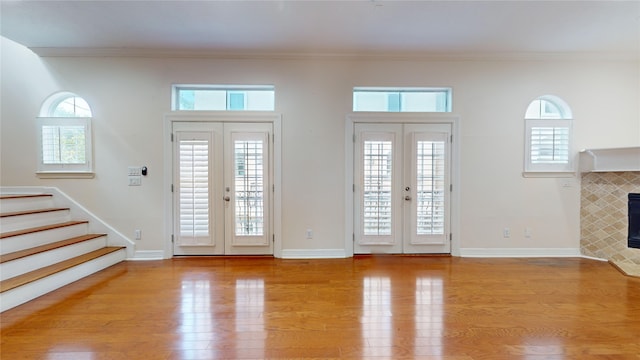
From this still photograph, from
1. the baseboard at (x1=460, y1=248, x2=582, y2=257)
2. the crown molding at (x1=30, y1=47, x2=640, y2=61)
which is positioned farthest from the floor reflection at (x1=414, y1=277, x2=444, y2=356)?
the crown molding at (x1=30, y1=47, x2=640, y2=61)

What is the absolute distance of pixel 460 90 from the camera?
4.00 m

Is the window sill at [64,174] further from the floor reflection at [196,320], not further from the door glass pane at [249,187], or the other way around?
the floor reflection at [196,320]

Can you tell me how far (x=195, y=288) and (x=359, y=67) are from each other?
3488 millimetres

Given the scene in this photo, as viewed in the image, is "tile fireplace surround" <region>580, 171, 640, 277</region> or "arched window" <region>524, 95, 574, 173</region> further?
"arched window" <region>524, 95, 574, 173</region>

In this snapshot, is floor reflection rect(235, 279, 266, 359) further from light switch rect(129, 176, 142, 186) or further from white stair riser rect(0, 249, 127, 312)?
light switch rect(129, 176, 142, 186)

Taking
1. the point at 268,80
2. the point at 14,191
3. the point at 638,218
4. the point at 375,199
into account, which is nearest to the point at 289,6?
the point at 268,80

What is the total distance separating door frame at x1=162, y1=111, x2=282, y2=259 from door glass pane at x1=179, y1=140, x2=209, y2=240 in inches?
6.7

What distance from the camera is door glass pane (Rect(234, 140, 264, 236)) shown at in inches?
156

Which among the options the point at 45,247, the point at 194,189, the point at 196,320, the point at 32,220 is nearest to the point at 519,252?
the point at 196,320

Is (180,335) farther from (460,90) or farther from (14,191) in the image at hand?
(460,90)

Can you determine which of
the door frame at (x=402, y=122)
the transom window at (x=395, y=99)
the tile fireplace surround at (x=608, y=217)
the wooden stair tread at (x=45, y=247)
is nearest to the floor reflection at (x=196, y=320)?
the wooden stair tread at (x=45, y=247)

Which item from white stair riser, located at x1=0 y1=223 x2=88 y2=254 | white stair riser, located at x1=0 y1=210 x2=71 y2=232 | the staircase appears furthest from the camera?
white stair riser, located at x1=0 y1=210 x2=71 y2=232

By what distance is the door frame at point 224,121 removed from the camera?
12.8 feet

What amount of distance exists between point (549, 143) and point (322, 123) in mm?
3292
